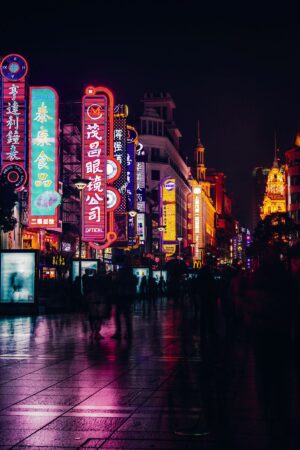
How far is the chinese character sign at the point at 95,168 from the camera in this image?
50000mm

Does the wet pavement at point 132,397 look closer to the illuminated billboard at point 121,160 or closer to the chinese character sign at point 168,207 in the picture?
the illuminated billboard at point 121,160

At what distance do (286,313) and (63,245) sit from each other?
6005 cm

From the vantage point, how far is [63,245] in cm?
6819

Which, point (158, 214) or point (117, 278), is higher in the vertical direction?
point (158, 214)

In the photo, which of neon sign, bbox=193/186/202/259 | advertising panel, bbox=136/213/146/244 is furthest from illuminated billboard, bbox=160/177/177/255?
neon sign, bbox=193/186/202/259

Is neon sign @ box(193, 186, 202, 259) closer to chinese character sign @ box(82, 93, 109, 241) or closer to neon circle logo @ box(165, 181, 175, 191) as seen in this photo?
neon circle logo @ box(165, 181, 175, 191)

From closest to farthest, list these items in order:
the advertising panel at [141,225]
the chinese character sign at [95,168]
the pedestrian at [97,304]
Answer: the pedestrian at [97,304] < the chinese character sign at [95,168] < the advertising panel at [141,225]

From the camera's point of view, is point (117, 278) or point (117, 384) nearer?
point (117, 384)

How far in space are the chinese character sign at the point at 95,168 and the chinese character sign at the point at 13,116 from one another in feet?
20.3

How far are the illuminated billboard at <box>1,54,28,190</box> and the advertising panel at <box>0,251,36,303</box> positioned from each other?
14130mm

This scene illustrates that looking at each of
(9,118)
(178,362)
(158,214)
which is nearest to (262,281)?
(178,362)

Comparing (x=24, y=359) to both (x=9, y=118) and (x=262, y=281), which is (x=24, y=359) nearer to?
(x=262, y=281)

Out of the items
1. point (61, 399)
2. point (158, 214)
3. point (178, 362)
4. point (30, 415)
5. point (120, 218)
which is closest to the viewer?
point (30, 415)

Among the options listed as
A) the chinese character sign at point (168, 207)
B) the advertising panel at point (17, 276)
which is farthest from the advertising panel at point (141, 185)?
the advertising panel at point (17, 276)
